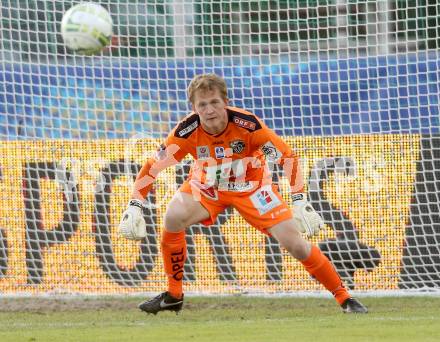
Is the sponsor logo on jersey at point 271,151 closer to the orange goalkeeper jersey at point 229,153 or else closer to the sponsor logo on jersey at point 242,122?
the orange goalkeeper jersey at point 229,153

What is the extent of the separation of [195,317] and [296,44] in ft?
11.6

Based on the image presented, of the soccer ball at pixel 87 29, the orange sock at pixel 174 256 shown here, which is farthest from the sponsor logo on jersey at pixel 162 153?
the soccer ball at pixel 87 29

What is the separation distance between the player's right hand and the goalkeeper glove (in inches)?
44.9

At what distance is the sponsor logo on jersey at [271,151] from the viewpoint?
755 cm

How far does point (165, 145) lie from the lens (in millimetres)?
7613

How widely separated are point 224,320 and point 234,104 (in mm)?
3299

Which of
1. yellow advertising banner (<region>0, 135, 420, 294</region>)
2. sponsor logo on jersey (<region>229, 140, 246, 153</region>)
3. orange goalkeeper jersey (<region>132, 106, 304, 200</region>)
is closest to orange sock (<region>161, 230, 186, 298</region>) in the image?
orange goalkeeper jersey (<region>132, 106, 304, 200</region>)

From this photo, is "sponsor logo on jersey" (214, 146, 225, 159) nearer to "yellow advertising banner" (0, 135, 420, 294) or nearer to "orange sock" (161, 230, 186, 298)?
"orange sock" (161, 230, 186, 298)

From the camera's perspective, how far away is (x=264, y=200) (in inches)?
302

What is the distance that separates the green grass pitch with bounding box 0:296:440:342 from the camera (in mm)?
6508

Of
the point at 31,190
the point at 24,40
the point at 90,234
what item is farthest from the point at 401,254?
the point at 24,40

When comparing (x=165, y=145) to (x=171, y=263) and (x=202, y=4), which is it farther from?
(x=202, y=4)

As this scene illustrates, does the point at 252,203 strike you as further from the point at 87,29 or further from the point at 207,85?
the point at 87,29

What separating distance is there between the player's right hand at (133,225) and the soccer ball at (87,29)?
4.26 ft
